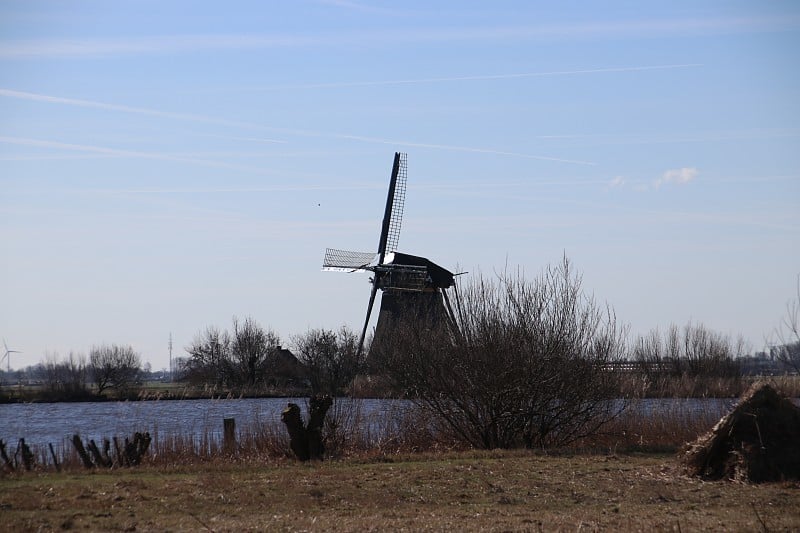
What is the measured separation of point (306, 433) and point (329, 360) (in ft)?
115

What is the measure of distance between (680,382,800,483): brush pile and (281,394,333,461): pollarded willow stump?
23.8 feet

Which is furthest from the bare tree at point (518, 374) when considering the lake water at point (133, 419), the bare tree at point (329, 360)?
the bare tree at point (329, 360)

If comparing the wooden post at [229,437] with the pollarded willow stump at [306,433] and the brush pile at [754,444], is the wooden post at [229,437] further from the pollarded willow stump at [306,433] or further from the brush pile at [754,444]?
the brush pile at [754,444]

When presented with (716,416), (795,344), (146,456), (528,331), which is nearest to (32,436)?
(146,456)

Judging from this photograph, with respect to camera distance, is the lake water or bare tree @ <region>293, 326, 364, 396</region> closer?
the lake water

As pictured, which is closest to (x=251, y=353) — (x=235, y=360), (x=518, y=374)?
(x=235, y=360)

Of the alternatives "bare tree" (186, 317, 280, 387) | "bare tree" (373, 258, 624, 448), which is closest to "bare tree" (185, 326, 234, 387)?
"bare tree" (186, 317, 280, 387)

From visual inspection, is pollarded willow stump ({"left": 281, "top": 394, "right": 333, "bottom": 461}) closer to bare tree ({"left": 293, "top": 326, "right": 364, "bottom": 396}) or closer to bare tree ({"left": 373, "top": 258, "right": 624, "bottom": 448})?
bare tree ({"left": 373, "top": 258, "right": 624, "bottom": 448})

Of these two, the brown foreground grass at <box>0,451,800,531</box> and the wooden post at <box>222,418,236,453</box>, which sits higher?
the wooden post at <box>222,418,236,453</box>

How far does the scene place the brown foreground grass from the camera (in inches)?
480

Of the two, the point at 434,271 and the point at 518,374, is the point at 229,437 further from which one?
the point at 434,271

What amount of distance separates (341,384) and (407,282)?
743cm

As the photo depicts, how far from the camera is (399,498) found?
14508mm

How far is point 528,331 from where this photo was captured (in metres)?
24.0
